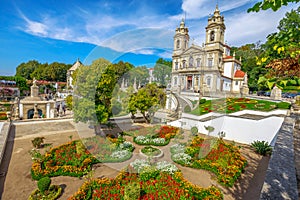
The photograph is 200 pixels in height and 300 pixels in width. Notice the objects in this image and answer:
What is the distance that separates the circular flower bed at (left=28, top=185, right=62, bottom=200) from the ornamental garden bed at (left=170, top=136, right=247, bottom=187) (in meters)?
5.81

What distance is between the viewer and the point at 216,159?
8.73m

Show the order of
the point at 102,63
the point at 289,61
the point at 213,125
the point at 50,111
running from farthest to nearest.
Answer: the point at 50,111
the point at 213,125
the point at 102,63
the point at 289,61

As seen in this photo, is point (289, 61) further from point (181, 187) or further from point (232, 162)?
point (232, 162)

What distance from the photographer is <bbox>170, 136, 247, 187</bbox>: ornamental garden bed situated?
7.23 metres

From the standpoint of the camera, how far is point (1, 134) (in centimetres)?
1102

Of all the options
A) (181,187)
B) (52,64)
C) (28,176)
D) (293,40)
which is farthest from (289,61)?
(52,64)

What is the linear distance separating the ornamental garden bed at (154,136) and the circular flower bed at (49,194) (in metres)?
6.03

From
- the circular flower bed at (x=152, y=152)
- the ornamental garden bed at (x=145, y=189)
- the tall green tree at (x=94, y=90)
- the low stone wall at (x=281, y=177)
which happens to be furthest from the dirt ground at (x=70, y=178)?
the tall green tree at (x=94, y=90)

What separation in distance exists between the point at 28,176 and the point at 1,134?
684cm

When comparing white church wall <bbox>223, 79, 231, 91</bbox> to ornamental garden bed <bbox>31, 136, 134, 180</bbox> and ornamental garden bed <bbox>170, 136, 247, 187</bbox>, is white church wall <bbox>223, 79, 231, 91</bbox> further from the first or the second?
ornamental garden bed <bbox>31, 136, 134, 180</bbox>

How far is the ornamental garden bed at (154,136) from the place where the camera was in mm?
11309

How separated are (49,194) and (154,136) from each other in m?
8.47

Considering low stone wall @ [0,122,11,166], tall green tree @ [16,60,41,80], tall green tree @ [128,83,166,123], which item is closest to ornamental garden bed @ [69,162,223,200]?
low stone wall @ [0,122,11,166]

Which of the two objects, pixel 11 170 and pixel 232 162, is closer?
pixel 11 170
